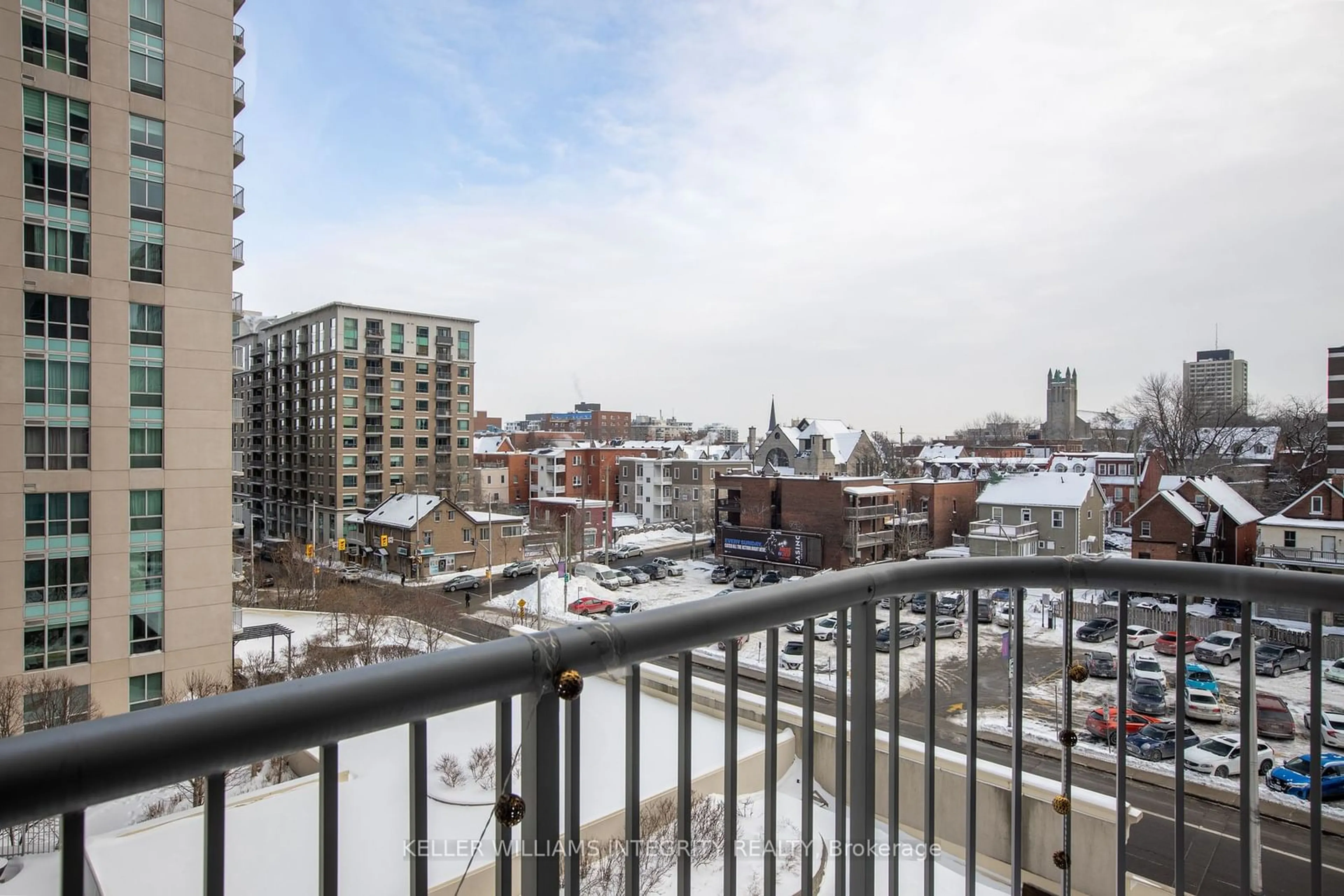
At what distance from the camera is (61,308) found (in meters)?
7.61

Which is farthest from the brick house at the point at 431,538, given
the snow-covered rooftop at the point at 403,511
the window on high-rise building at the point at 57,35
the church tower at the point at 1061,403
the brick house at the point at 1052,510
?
the church tower at the point at 1061,403

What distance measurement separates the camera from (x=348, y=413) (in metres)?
23.3

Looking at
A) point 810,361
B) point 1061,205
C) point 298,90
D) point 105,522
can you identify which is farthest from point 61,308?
point 810,361

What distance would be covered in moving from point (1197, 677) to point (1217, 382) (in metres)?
23.4

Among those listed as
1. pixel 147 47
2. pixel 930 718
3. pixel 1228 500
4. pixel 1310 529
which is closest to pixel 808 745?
pixel 930 718

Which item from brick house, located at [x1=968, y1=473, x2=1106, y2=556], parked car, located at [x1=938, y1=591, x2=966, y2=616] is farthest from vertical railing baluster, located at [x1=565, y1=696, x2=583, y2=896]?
brick house, located at [x1=968, y1=473, x2=1106, y2=556]

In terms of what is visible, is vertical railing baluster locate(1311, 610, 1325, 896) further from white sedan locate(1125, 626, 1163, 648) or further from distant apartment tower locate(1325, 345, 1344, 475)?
distant apartment tower locate(1325, 345, 1344, 475)

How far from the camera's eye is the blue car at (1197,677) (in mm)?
1200

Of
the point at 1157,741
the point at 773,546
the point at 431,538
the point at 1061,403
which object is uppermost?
the point at 1061,403

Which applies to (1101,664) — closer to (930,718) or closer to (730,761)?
(930,718)

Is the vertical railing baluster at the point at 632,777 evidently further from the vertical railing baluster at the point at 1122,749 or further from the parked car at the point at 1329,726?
the parked car at the point at 1329,726

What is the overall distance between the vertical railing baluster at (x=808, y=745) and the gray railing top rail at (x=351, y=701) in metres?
0.09

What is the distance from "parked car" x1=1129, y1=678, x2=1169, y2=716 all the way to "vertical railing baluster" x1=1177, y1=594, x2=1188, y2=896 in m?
0.13

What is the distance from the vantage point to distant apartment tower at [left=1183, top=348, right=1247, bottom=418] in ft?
56.6
